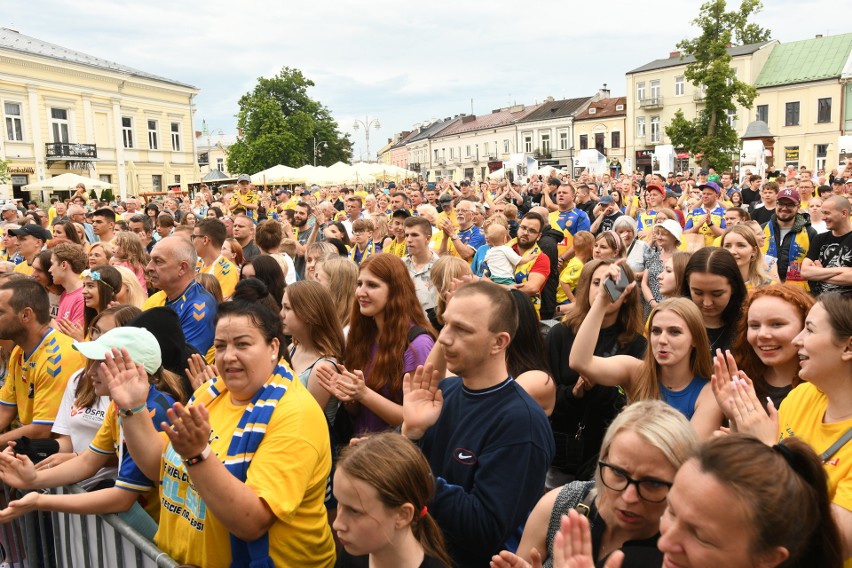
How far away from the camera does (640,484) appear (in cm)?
203

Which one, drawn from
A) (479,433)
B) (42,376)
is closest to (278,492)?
(479,433)

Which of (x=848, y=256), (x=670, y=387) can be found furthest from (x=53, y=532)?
(x=848, y=256)

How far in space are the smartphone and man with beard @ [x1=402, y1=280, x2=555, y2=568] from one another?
84 cm

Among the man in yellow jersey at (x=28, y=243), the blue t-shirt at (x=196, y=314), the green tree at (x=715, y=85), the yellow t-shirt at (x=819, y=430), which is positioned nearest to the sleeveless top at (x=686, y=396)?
the yellow t-shirt at (x=819, y=430)

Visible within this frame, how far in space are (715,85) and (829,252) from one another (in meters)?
31.4

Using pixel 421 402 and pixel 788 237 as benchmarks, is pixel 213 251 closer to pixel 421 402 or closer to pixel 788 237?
pixel 421 402

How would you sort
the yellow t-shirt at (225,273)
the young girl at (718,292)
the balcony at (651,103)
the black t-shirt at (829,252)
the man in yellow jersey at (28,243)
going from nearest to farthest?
1. the young girl at (718,292)
2. the black t-shirt at (829,252)
3. the yellow t-shirt at (225,273)
4. the man in yellow jersey at (28,243)
5. the balcony at (651,103)

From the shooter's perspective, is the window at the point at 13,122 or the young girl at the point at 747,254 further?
the window at the point at 13,122

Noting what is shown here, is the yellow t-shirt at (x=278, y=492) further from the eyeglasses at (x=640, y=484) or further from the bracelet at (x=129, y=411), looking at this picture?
the eyeglasses at (x=640, y=484)

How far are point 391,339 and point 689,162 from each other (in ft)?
166

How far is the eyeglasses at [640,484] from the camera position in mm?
2016

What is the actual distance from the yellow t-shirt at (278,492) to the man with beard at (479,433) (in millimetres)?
419

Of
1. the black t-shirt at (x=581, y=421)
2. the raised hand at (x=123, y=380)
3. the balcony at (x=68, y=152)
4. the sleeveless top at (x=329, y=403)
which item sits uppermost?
the balcony at (x=68, y=152)

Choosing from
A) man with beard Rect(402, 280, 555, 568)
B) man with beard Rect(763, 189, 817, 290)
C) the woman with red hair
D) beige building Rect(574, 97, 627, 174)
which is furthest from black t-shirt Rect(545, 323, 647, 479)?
beige building Rect(574, 97, 627, 174)
